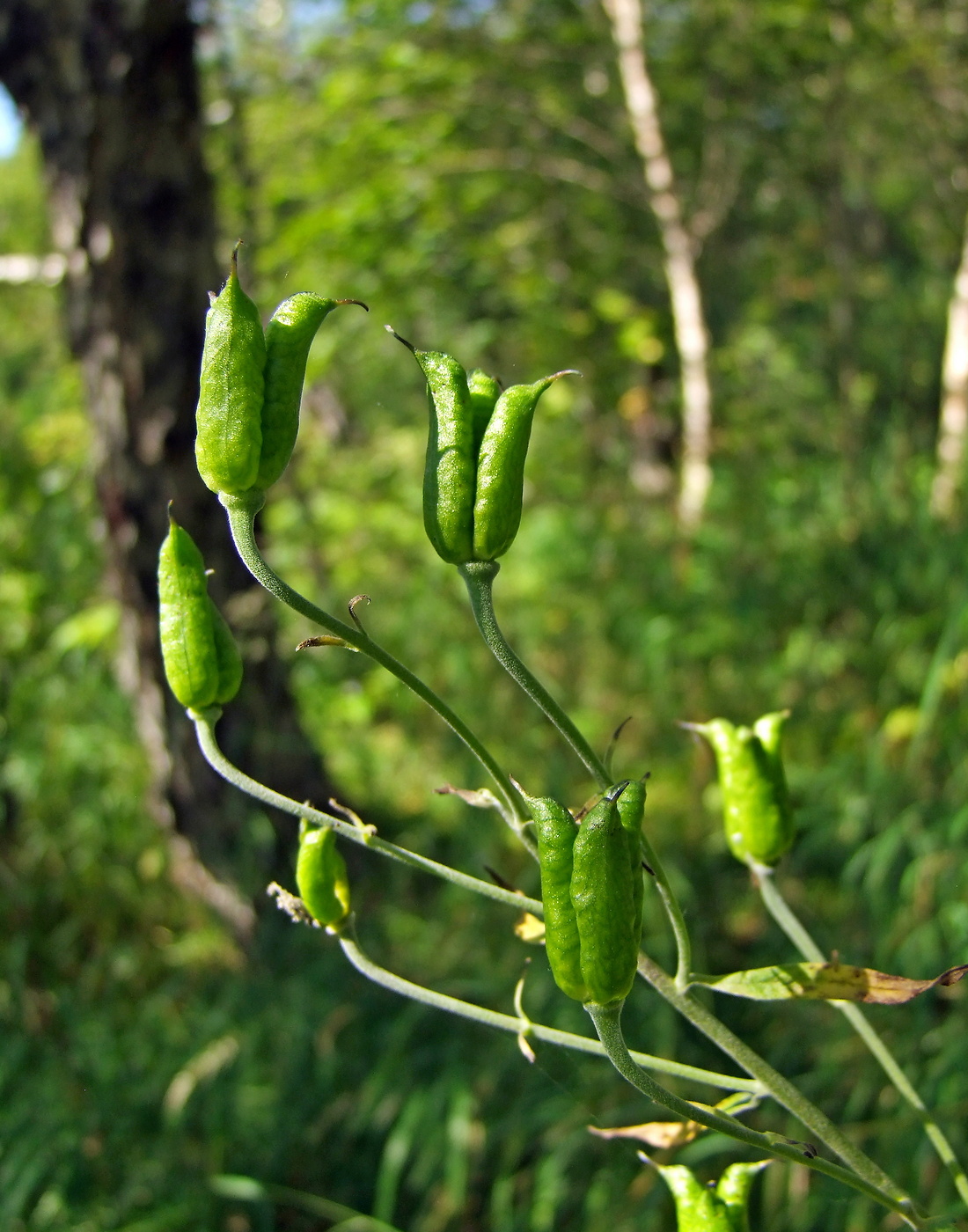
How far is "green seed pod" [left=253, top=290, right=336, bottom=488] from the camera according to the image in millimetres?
575

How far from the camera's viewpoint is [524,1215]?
1.92 metres

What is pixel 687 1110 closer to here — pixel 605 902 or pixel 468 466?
pixel 605 902

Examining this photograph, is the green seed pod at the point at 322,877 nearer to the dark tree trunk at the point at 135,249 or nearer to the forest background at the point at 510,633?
the forest background at the point at 510,633

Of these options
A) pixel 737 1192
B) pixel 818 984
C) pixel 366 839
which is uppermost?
pixel 366 839

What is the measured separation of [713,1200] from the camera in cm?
63

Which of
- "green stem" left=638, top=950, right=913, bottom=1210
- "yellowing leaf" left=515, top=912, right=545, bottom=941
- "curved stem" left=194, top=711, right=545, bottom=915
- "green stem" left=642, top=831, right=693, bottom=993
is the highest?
"curved stem" left=194, top=711, right=545, bottom=915

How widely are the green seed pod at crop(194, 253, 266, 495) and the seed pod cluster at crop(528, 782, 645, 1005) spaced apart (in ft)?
0.79

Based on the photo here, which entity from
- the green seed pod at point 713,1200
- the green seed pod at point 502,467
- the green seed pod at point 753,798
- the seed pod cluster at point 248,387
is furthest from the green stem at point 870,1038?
the seed pod cluster at point 248,387

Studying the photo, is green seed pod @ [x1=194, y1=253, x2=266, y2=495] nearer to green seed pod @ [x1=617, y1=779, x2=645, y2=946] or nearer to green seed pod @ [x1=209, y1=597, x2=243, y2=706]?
green seed pod @ [x1=209, y1=597, x2=243, y2=706]

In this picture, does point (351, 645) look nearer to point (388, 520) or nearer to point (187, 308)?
point (187, 308)

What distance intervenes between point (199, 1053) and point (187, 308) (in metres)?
1.63

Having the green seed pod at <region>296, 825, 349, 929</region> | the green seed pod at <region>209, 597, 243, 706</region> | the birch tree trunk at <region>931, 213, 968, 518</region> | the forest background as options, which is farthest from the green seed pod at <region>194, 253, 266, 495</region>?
the birch tree trunk at <region>931, 213, 968, 518</region>

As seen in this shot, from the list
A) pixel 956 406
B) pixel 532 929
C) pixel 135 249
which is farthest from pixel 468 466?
pixel 956 406

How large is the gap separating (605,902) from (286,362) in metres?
0.33
